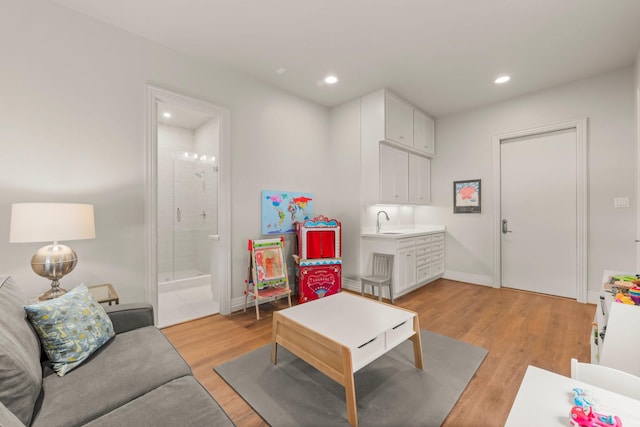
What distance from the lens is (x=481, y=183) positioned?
14.8 ft

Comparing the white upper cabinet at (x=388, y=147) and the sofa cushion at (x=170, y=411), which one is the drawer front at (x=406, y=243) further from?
the sofa cushion at (x=170, y=411)

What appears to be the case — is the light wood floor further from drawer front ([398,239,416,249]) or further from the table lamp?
the table lamp

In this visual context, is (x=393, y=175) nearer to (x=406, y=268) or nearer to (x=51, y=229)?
(x=406, y=268)

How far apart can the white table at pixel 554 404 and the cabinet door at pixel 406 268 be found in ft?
9.37

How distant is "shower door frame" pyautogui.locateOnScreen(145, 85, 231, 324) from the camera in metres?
2.74

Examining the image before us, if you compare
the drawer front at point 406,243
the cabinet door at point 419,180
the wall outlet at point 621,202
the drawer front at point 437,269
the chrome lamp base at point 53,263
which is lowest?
the drawer front at point 437,269

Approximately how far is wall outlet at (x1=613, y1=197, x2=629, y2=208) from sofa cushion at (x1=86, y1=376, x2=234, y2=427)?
4729 mm

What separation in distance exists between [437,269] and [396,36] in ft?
11.9

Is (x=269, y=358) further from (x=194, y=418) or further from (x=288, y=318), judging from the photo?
(x=194, y=418)

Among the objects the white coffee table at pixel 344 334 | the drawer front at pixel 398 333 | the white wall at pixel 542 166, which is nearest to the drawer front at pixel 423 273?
the white wall at pixel 542 166

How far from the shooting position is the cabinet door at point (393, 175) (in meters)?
4.08

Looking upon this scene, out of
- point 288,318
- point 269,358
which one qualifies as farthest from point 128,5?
point 269,358

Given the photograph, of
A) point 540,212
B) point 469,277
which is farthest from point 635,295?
point 469,277

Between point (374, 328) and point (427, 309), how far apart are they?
1.91 meters
